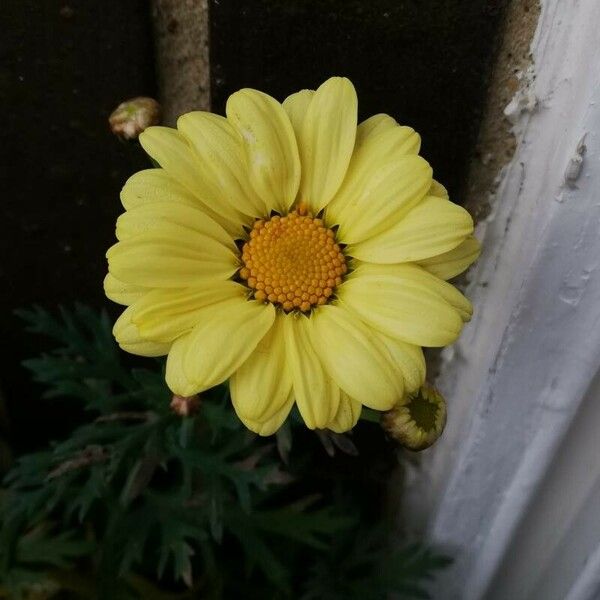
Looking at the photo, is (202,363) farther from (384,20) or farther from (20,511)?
(20,511)

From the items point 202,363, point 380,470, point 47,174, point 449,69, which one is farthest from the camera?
point 380,470

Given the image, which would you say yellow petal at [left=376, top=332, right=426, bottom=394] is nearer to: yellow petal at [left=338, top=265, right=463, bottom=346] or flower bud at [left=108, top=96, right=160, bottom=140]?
yellow petal at [left=338, top=265, right=463, bottom=346]

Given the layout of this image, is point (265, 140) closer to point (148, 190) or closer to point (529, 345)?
point (148, 190)

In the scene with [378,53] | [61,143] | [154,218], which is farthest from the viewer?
[61,143]

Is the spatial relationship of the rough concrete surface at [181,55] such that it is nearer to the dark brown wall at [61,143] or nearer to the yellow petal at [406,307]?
the dark brown wall at [61,143]

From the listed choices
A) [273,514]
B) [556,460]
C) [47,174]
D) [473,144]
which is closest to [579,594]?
[556,460]

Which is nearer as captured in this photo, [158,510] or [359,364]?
[359,364]

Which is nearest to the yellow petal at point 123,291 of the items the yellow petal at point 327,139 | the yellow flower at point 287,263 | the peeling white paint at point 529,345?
the yellow flower at point 287,263

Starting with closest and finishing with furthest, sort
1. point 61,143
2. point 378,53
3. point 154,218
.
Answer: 1. point 154,218
2. point 378,53
3. point 61,143

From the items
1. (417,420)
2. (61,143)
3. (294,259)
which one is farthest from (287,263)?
(61,143)
